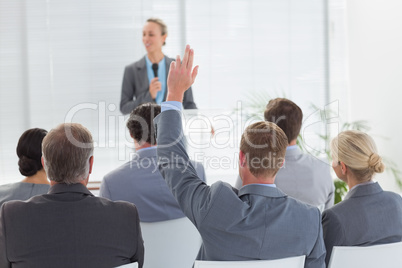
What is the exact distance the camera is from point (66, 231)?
1.65 metres

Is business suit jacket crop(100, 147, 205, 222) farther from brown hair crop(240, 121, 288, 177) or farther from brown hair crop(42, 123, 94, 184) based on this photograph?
brown hair crop(240, 121, 288, 177)

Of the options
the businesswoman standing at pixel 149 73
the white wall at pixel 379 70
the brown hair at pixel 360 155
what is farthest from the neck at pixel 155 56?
the brown hair at pixel 360 155

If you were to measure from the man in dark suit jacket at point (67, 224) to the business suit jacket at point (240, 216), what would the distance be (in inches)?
9.2

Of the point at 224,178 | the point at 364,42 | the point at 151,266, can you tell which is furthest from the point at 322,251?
the point at 364,42

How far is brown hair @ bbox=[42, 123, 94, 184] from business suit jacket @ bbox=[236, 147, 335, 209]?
106 cm

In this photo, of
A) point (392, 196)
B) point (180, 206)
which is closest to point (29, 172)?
point (180, 206)

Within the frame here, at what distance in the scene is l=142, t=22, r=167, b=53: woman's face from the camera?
473cm

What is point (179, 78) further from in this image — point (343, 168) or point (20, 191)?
point (20, 191)

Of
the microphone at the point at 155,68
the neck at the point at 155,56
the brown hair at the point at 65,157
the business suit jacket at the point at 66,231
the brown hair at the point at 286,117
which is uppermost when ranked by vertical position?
the neck at the point at 155,56

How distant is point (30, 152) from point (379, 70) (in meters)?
3.43

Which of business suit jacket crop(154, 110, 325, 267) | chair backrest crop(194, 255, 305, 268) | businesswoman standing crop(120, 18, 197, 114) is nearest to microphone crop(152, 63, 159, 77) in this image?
businesswoman standing crop(120, 18, 197, 114)

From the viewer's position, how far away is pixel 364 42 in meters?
5.11

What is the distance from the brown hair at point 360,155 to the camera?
212cm

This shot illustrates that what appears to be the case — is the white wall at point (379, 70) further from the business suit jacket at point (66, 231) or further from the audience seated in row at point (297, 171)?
the business suit jacket at point (66, 231)
